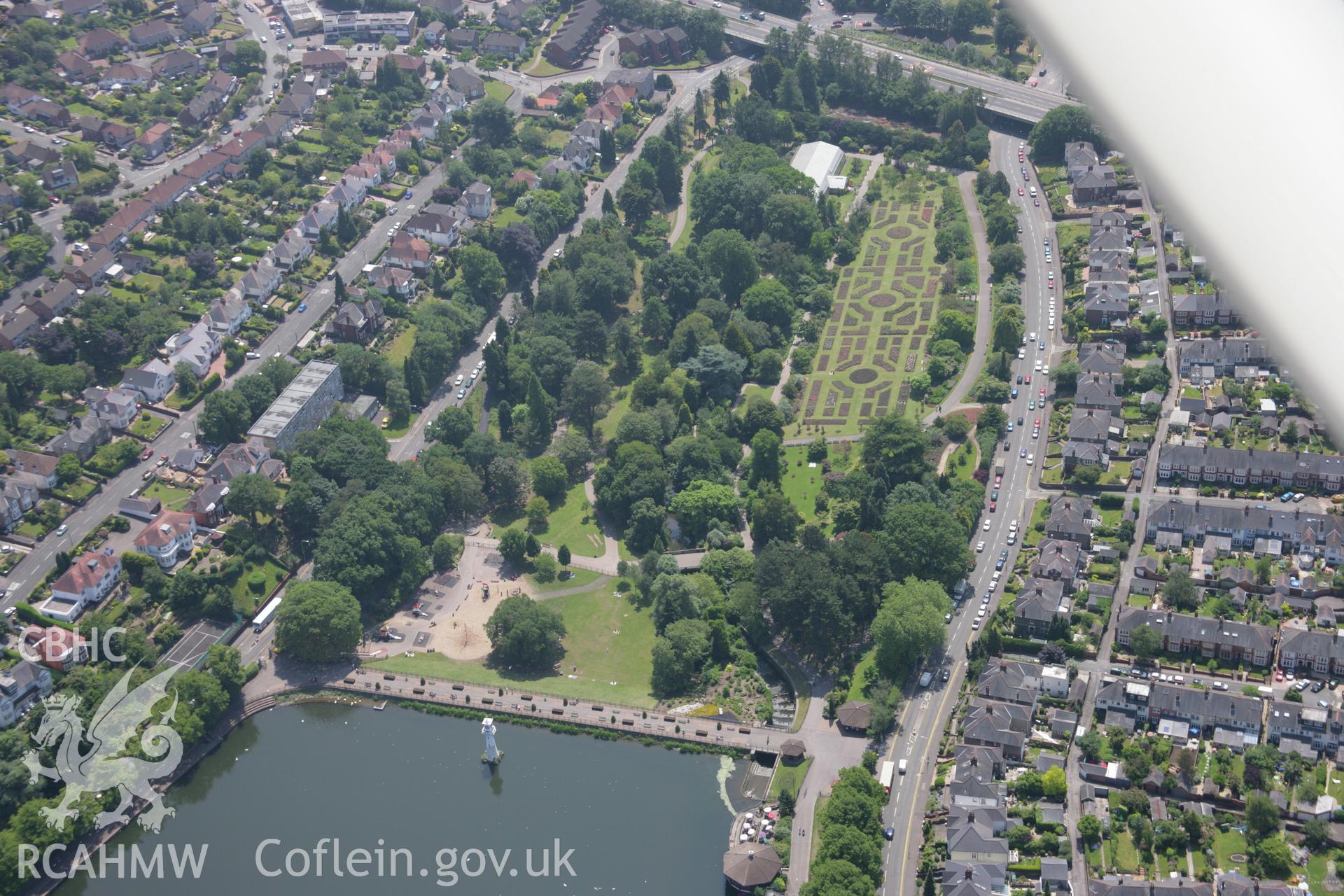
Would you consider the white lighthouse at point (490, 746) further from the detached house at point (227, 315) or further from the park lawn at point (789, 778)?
the detached house at point (227, 315)

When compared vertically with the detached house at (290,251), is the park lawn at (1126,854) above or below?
above

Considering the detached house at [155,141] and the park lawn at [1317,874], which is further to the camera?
the detached house at [155,141]

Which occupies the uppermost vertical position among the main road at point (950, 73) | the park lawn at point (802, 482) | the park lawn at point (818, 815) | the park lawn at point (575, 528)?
the main road at point (950, 73)

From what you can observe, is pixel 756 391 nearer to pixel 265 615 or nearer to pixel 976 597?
pixel 976 597

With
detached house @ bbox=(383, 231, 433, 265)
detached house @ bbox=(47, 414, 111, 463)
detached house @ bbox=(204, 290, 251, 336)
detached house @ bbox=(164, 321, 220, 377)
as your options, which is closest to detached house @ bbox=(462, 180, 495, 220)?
detached house @ bbox=(383, 231, 433, 265)

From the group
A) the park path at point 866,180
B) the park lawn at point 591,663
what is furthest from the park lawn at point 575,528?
the park path at point 866,180

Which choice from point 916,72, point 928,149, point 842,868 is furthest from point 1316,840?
point 916,72

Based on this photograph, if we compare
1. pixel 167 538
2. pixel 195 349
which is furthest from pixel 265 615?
pixel 195 349
